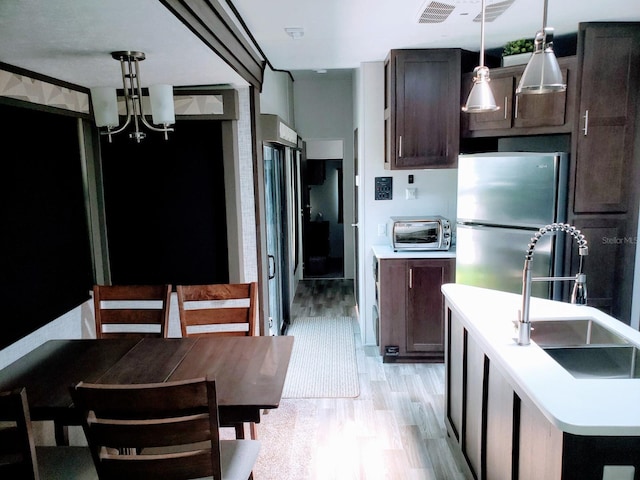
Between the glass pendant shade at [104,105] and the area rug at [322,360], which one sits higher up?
the glass pendant shade at [104,105]

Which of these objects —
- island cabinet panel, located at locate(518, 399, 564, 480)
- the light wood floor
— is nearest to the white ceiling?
island cabinet panel, located at locate(518, 399, 564, 480)

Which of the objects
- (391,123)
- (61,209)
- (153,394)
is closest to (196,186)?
(61,209)

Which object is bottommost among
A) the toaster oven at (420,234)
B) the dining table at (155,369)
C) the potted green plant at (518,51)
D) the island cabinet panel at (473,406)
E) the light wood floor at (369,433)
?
the light wood floor at (369,433)

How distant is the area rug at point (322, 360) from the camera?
3512mm

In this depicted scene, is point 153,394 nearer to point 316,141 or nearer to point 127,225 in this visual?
point 127,225

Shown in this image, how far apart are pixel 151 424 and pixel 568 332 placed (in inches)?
70.5

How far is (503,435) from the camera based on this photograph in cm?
184

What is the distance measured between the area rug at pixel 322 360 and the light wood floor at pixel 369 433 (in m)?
0.10

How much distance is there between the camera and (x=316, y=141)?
670 cm

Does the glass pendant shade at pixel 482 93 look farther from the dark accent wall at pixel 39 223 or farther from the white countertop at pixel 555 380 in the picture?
the dark accent wall at pixel 39 223

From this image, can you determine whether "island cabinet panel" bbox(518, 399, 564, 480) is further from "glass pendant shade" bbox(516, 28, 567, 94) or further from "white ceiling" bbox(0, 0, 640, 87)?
"white ceiling" bbox(0, 0, 640, 87)

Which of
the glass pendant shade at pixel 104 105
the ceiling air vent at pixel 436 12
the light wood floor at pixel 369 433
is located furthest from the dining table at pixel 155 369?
the ceiling air vent at pixel 436 12

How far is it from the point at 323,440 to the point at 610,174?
8.30ft

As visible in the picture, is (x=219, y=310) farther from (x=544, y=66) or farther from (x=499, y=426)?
(x=544, y=66)
